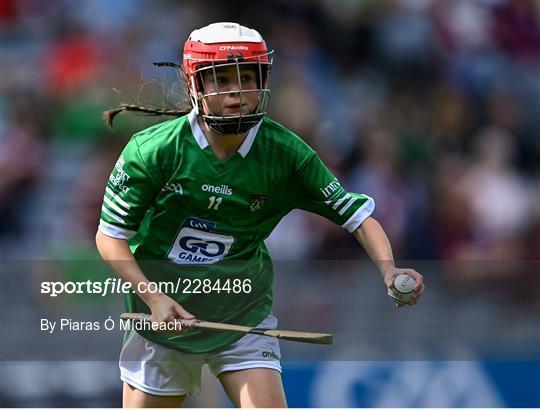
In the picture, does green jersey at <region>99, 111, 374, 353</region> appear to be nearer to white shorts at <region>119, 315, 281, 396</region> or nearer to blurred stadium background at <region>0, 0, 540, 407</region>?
white shorts at <region>119, 315, 281, 396</region>

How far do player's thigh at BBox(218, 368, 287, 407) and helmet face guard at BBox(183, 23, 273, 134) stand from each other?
84 cm

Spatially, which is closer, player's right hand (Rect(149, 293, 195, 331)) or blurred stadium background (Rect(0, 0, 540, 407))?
player's right hand (Rect(149, 293, 195, 331))

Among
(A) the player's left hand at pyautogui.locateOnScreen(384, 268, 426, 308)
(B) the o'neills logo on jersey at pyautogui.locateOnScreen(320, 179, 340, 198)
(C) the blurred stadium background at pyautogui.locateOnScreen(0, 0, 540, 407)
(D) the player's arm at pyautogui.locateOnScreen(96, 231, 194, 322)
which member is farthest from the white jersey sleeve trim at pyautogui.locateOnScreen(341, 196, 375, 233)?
(C) the blurred stadium background at pyautogui.locateOnScreen(0, 0, 540, 407)

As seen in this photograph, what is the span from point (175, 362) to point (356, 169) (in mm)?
3340

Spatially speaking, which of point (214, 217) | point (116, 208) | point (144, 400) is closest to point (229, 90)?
point (214, 217)

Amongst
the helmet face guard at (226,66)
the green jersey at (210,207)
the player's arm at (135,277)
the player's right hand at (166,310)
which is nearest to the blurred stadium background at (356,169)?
the green jersey at (210,207)

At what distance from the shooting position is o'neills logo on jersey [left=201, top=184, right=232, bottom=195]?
160 inches

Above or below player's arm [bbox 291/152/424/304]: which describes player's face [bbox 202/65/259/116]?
above

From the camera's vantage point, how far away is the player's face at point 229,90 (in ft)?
13.0

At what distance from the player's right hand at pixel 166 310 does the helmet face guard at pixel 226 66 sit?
0.61 m

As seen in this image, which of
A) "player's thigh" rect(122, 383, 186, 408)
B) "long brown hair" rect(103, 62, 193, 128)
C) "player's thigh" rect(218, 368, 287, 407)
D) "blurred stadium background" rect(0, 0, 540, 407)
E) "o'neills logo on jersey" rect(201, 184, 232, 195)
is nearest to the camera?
"player's thigh" rect(218, 368, 287, 407)

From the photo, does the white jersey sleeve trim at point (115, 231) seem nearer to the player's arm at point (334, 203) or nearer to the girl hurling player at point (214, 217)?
the girl hurling player at point (214, 217)

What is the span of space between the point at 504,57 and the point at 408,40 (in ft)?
2.36

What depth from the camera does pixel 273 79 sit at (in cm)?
780
